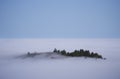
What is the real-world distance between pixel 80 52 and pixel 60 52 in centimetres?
314

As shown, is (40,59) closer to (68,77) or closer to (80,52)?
(80,52)

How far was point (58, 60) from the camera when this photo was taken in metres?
26.6

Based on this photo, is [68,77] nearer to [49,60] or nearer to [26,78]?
[26,78]

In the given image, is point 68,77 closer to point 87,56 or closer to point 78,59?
point 78,59

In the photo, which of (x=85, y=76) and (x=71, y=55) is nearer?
(x=85, y=76)

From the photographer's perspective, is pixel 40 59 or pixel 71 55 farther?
pixel 71 55

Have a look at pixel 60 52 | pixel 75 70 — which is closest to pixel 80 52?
pixel 60 52

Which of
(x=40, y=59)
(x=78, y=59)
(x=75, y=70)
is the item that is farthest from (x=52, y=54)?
(x=75, y=70)

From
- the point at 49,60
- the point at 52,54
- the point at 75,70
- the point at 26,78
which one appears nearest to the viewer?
the point at 26,78

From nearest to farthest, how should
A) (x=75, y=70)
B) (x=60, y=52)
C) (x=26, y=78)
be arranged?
(x=26, y=78), (x=75, y=70), (x=60, y=52)

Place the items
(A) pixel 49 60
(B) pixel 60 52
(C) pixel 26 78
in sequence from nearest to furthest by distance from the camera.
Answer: (C) pixel 26 78 < (A) pixel 49 60 < (B) pixel 60 52

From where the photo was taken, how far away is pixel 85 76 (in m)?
17.6

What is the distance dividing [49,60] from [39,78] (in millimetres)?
9660

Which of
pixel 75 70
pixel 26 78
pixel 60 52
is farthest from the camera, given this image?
pixel 60 52
